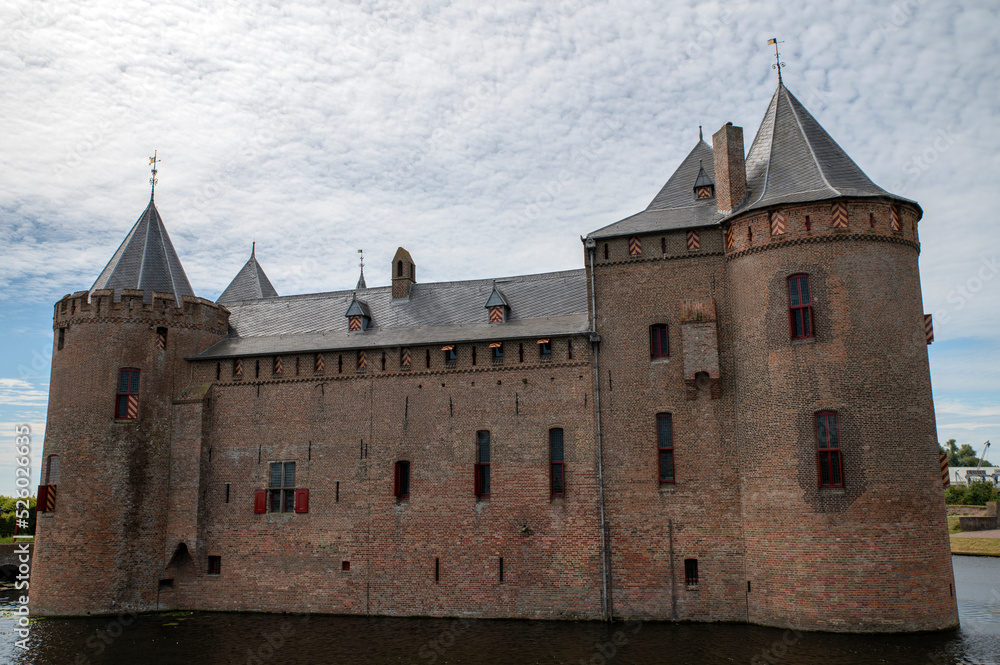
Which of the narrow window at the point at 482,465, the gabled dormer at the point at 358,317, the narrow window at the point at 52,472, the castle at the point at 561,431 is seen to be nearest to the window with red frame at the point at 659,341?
the castle at the point at 561,431

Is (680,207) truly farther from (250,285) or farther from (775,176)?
(250,285)

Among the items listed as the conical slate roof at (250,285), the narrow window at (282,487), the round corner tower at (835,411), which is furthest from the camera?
the conical slate roof at (250,285)

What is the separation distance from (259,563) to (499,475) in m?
7.99

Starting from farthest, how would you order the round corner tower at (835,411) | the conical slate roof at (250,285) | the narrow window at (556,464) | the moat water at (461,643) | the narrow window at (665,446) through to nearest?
the conical slate roof at (250,285) → the narrow window at (556,464) → the narrow window at (665,446) → the round corner tower at (835,411) → the moat water at (461,643)

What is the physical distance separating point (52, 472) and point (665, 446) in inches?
732

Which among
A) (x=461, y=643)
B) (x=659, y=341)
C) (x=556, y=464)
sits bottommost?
(x=461, y=643)

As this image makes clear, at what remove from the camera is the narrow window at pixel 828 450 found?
17234mm

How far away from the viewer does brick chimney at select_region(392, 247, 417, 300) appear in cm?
2547

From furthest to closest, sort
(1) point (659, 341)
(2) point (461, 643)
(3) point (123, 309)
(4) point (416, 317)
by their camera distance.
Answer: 1. (4) point (416, 317)
2. (3) point (123, 309)
3. (1) point (659, 341)
4. (2) point (461, 643)

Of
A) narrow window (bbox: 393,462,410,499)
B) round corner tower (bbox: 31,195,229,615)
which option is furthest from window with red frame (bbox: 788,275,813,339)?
round corner tower (bbox: 31,195,229,615)

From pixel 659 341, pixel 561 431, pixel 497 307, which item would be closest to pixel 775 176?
pixel 659 341

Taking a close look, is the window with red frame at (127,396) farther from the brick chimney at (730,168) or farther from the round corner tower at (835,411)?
the brick chimney at (730,168)

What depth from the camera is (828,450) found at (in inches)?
685

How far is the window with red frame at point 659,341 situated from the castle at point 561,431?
8cm
